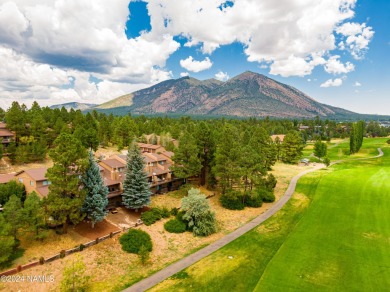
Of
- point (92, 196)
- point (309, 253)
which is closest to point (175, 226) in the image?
point (92, 196)

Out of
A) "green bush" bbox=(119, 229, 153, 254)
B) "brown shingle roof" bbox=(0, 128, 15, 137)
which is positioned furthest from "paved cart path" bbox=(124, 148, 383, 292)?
"brown shingle roof" bbox=(0, 128, 15, 137)

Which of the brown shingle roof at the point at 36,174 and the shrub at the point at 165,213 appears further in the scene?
the shrub at the point at 165,213

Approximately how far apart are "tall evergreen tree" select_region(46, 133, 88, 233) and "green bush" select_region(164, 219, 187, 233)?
13718mm

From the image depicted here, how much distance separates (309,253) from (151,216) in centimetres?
2480

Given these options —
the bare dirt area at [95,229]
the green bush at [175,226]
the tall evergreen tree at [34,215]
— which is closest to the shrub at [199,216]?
the green bush at [175,226]

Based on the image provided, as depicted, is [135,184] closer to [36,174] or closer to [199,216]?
[199,216]

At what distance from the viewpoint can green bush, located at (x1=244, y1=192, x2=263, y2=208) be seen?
52594mm

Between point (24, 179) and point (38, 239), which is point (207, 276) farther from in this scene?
point (24, 179)

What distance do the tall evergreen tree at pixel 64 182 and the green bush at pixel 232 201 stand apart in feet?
92.9

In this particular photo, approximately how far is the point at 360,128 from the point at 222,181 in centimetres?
9864

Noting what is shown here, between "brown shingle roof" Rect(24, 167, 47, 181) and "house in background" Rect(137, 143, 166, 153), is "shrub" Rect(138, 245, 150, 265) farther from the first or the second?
"house in background" Rect(137, 143, 166, 153)

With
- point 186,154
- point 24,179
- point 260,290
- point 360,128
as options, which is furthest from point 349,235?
point 360,128

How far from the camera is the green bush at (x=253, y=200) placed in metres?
52.6

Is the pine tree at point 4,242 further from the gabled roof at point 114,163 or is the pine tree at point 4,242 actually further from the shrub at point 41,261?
the gabled roof at point 114,163
